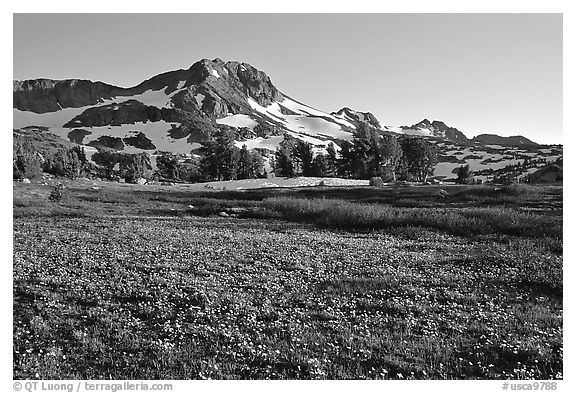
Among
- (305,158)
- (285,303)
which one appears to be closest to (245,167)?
(305,158)

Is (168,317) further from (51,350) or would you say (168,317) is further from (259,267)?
(259,267)

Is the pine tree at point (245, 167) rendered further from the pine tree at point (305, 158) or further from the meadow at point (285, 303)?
the meadow at point (285, 303)

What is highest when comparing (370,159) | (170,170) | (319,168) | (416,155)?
(416,155)

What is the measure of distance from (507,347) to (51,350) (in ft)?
34.3

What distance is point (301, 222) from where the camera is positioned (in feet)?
103

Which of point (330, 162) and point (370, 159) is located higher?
point (330, 162)

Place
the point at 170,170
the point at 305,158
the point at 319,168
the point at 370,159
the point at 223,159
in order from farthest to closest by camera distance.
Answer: the point at 170,170, the point at 305,158, the point at 223,159, the point at 319,168, the point at 370,159

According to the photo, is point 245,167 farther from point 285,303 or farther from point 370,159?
point 285,303

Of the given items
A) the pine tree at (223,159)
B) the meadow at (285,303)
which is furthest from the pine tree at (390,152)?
the meadow at (285,303)

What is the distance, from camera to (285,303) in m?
12.4

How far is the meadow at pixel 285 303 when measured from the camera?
9.31 metres

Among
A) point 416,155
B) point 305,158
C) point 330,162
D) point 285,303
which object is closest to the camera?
point 285,303
